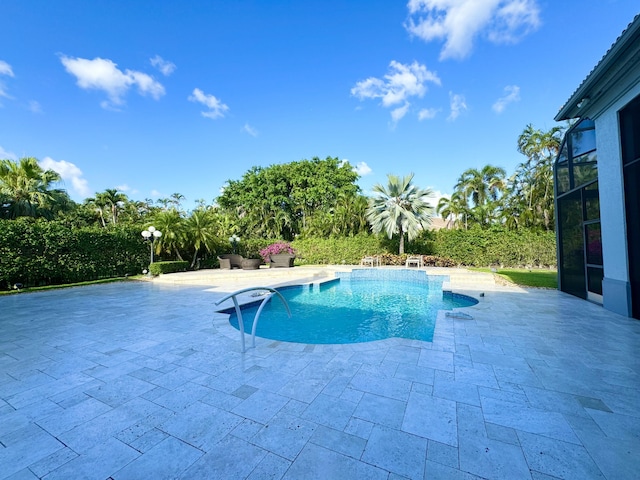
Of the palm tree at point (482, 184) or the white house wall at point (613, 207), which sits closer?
the white house wall at point (613, 207)

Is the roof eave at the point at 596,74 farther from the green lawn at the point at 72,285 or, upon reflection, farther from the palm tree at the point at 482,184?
the palm tree at the point at 482,184

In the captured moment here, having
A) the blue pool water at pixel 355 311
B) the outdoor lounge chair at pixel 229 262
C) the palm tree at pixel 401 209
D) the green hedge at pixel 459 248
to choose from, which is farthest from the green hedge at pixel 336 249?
the blue pool water at pixel 355 311

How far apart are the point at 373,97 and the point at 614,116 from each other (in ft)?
47.1

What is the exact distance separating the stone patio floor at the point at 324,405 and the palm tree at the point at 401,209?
11.3m

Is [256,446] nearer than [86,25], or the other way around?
[256,446]

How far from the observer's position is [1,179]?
50.4ft

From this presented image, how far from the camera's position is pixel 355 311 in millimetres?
7668

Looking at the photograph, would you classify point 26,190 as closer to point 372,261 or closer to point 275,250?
point 275,250

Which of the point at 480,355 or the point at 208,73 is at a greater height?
the point at 208,73

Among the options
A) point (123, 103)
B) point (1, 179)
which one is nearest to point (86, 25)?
point (123, 103)

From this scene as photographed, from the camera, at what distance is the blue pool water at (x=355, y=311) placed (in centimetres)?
580

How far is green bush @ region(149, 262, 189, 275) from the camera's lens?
1406cm

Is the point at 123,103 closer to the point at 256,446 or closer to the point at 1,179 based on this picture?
the point at 1,179

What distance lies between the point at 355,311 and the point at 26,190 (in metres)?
20.3
